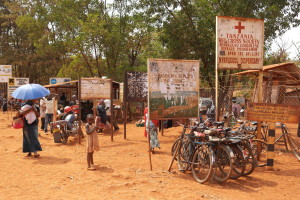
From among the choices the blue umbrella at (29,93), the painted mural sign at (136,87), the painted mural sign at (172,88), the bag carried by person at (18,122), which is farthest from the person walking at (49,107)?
the painted mural sign at (172,88)

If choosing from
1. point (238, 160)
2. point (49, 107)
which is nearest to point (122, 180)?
point (238, 160)

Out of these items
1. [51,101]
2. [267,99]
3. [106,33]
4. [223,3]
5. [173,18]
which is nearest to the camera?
[267,99]

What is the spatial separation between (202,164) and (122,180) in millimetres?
1590

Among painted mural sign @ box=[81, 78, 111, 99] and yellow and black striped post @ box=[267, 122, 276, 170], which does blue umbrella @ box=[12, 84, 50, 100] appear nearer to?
painted mural sign @ box=[81, 78, 111, 99]

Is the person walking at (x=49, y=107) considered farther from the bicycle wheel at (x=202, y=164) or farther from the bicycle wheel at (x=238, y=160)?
the bicycle wheel at (x=238, y=160)

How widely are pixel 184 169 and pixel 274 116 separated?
7.78 feet

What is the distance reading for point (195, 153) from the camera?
563 cm

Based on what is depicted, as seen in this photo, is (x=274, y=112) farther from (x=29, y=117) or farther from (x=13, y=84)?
(x=13, y=84)

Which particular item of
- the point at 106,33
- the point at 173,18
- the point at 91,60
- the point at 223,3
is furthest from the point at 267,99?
the point at 91,60

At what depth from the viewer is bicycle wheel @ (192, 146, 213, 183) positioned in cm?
524

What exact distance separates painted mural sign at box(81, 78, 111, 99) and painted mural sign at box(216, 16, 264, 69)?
460 cm

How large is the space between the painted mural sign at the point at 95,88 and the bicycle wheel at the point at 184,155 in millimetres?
4781

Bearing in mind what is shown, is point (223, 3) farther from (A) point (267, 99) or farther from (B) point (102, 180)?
(B) point (102, 180)

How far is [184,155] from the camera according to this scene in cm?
608
